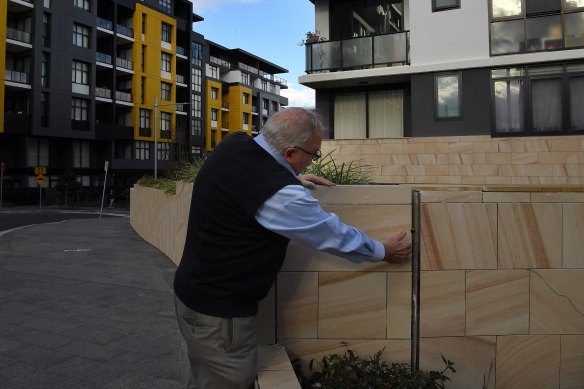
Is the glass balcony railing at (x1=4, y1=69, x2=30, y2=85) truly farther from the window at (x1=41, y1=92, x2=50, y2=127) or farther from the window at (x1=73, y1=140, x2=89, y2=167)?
the window at (x1=73, y1=140, x2=89, y2=167)

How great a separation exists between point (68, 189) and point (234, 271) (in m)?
41.0

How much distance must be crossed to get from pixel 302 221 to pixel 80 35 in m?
A: 48.2

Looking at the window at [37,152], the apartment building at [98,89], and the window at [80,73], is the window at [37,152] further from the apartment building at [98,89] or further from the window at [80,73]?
the window at [80,73]

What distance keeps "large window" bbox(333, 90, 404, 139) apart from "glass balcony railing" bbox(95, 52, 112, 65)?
119ft

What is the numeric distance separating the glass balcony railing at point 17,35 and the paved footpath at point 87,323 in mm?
34470

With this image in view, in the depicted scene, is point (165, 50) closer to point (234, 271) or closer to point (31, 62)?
point (31, 62)

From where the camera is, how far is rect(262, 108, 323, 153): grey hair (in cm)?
257

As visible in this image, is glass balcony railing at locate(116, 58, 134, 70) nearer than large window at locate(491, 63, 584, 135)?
No

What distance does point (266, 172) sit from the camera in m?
2.42

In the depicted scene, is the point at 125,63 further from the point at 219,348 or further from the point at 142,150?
the point at 219,348

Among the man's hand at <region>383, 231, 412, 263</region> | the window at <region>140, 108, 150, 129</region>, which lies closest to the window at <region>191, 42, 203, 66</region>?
the window at <region>140, 108, 150, 129</region>

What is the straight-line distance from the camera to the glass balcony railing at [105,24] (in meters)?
46.6

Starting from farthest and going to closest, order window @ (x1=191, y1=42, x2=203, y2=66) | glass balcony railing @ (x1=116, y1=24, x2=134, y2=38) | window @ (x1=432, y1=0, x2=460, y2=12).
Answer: window @ (x1=191, y1=42, x2=203, y2=66) < glass balcony railing @ (x1=116, y1=24, x2=134, y2=38) < window @ (x1=432, y1=0, x2=460, y2=12)

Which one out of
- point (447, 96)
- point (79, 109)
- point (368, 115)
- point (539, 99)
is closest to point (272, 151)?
point (447, 96)
